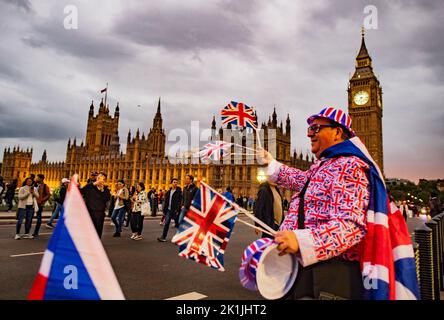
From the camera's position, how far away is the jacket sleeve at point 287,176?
236 centimetres

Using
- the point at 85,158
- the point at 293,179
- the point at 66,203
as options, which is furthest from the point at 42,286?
the point at 85,158

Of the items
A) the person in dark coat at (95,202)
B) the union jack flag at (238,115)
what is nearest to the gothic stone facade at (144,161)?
the person in dark coat at (95,202)

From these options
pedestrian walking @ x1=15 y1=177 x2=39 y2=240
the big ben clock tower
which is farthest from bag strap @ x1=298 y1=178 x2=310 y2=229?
the big ben clock tower

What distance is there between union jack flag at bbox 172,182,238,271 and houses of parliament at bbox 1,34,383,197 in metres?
48.2

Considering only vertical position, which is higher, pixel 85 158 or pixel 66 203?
pixel 85 158

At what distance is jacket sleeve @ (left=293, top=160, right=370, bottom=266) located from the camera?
1554mm

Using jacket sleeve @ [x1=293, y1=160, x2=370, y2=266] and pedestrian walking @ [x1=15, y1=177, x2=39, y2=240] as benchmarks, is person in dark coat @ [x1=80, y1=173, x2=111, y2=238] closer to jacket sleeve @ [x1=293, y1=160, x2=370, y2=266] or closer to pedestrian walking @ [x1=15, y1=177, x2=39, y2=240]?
pedestrian walking @ [x1=15, y1=177, x2=39, y2=240]

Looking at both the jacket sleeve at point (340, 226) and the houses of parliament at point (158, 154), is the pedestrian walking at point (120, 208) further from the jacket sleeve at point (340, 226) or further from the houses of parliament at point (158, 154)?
the houses of parliament at point (158, 154)

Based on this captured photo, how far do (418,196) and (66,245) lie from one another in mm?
80354

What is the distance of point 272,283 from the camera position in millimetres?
1636

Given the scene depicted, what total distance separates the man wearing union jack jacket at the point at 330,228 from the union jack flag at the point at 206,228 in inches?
15.5

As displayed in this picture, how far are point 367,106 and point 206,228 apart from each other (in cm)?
9418

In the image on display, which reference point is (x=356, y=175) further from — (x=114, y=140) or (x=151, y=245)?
(x=114, y=140)

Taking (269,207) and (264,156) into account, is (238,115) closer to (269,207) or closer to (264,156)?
(264,156)
